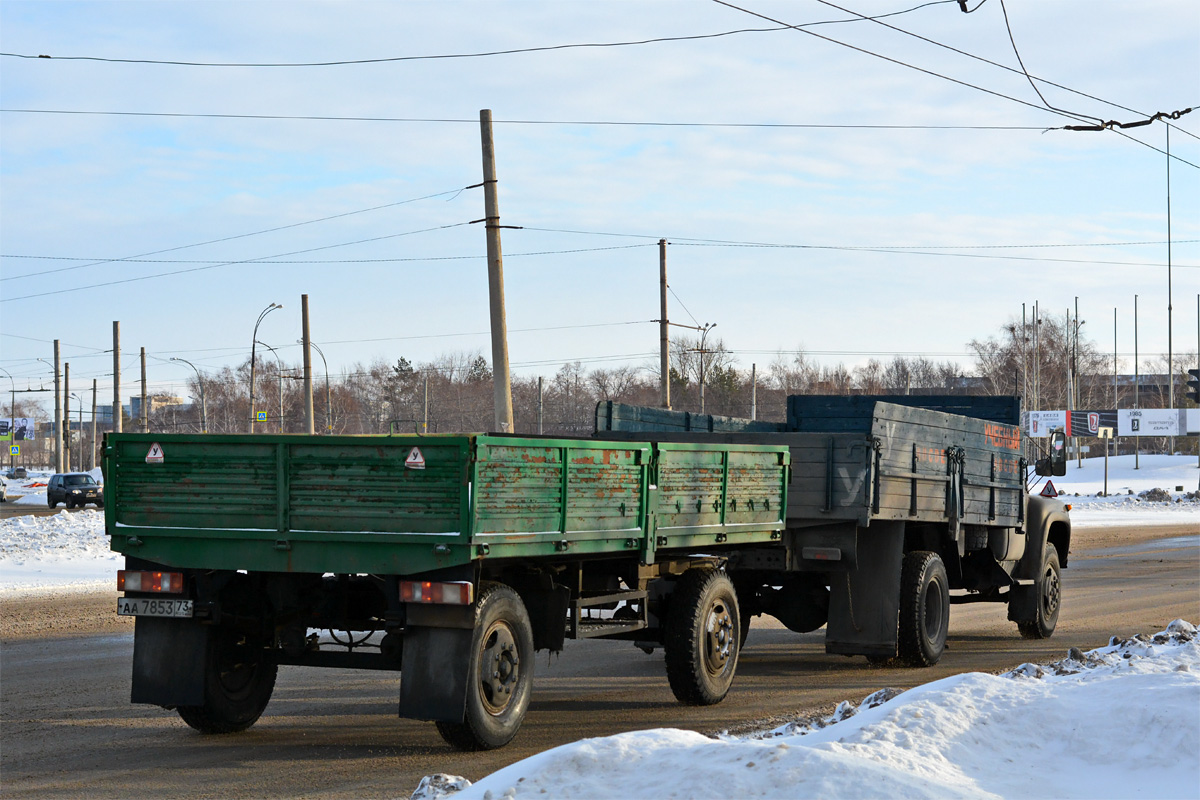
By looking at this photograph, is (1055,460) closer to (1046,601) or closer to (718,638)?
(1046,601)

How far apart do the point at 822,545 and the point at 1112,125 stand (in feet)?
32.4

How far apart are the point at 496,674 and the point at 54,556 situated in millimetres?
18424

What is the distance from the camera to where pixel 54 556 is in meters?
23.1

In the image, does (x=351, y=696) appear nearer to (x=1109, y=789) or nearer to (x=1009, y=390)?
(x=1109, y=789)

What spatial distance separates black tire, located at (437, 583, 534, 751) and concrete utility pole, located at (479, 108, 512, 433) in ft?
41.6

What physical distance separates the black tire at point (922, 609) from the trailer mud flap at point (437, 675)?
5.36 m

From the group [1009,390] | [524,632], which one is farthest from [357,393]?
[524,632]

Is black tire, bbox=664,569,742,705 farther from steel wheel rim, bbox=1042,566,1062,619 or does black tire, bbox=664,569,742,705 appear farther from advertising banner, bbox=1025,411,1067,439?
advertising banner, bbox=1025,411,1067,439

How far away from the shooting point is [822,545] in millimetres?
10477

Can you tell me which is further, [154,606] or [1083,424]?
[1083,424]

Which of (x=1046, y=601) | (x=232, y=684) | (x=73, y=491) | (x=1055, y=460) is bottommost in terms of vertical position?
(x=73, y=491)

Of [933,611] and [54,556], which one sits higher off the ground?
[933,611]

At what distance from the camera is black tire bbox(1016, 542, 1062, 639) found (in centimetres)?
1336

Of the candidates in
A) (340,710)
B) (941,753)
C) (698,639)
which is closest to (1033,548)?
(698,639)
